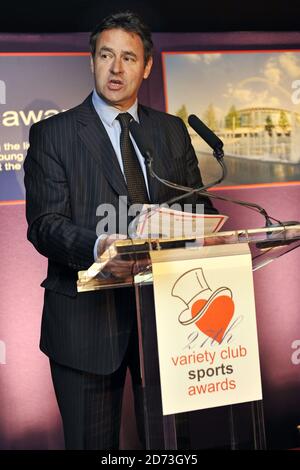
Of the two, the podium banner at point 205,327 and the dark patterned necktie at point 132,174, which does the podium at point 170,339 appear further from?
the dark patterned necktie at point 132,174

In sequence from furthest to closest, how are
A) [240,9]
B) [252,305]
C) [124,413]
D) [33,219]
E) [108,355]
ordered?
1. [124,413]
2. [240,9]
3. [33,219]
4. [108,355]
5. [252,305]

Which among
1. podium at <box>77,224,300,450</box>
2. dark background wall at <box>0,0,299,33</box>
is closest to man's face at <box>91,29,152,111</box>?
dark background wall at <box>0,0,299,33</box>

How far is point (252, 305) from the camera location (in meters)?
1.61

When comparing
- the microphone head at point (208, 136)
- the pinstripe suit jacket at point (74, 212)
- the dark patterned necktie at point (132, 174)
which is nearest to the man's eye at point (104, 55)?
the pinstripe suit jacket at point (74, 212)

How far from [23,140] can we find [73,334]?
137 centimetres

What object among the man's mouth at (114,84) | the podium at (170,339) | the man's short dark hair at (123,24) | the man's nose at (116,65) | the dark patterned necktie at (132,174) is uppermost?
the man's short dark hair at (123,24)

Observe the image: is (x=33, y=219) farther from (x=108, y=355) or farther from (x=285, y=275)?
(x=285, y=275)

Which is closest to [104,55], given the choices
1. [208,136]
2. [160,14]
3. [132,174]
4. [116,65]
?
[116,65]

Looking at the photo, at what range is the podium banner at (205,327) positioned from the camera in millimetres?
1524

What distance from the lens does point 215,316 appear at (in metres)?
1.57

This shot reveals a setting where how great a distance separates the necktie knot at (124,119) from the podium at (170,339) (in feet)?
2.32

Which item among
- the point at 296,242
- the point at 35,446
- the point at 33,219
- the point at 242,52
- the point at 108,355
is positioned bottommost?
the point at 35,446

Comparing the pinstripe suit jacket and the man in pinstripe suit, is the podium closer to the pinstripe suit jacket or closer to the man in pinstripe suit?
the man in pinstripe suit

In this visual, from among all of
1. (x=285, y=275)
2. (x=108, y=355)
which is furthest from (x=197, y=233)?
(x=285, y=275)
